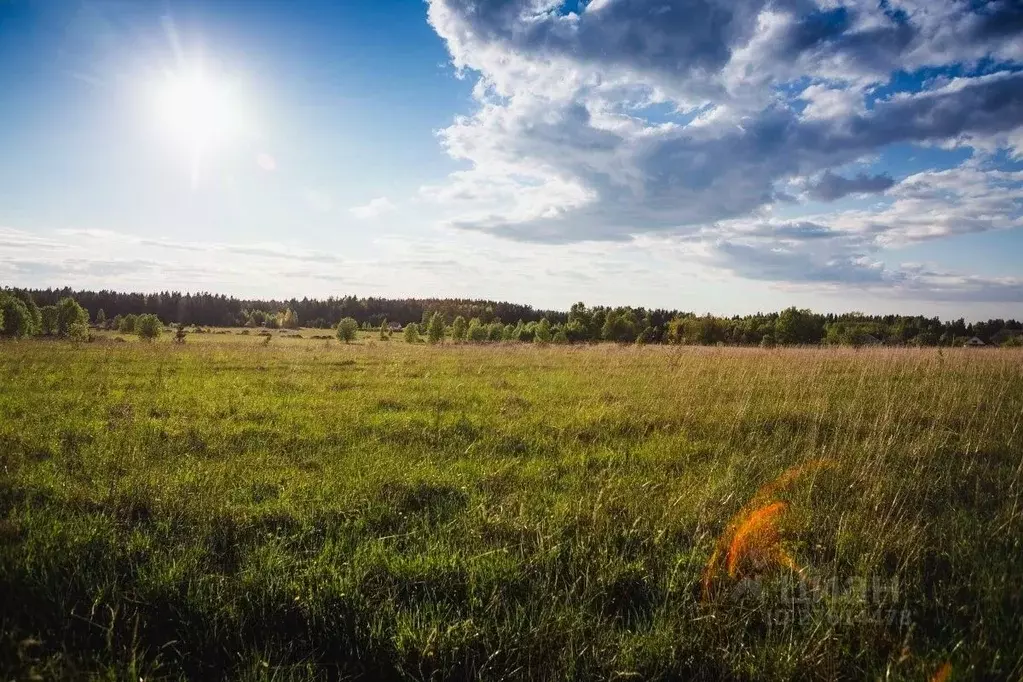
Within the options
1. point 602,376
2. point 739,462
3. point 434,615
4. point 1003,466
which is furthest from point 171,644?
point 602,376

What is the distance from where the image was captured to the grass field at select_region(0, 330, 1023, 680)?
9.61ft

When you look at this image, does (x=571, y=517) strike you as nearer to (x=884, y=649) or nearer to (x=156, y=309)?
(x=884, y=649)

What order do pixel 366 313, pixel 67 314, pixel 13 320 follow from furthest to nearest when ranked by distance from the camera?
pixel 366 313 → pixel 67 314 → pixel 13 320

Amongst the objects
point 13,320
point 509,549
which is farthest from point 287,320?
point 509,549

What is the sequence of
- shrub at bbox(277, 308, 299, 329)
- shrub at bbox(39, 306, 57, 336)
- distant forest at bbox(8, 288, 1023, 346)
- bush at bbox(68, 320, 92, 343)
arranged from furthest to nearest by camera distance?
shrub at bbox(277, 308, 299, 329), distant forest at bbox(8, 288, 1023, 346), shrub at bbox(39, 306, 57, 336), bush at bbox(68, 320, 92, 343)

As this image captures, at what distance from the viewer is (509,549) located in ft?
13.1

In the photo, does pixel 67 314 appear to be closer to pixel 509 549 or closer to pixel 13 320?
pixel 13 320

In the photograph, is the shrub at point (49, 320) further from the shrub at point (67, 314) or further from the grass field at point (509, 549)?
the grass field at point (509, 549)

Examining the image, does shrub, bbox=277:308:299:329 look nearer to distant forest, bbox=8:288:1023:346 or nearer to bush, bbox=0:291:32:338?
distant forest, bbox=8:288:1023:346

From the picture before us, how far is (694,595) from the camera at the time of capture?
351 centimetres

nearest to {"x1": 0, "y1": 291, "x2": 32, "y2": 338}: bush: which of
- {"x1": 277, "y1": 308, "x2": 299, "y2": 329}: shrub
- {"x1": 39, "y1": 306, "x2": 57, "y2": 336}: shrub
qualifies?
{"x1": 39, "y1": 306, "x2": 57, "y2": 336}: shrub

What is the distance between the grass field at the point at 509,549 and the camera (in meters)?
2.93

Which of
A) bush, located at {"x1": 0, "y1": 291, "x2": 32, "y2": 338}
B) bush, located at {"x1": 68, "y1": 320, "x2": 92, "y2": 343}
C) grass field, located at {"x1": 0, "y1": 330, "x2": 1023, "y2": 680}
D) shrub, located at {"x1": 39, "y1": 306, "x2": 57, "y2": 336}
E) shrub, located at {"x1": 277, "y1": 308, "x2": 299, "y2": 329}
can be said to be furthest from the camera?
shrub, located at {"x1": 277, "y1": 308, "x2": 299, "y2": 329}

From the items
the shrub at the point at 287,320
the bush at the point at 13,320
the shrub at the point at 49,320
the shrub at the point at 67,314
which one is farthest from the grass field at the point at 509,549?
the shrub at the point at 287,320
